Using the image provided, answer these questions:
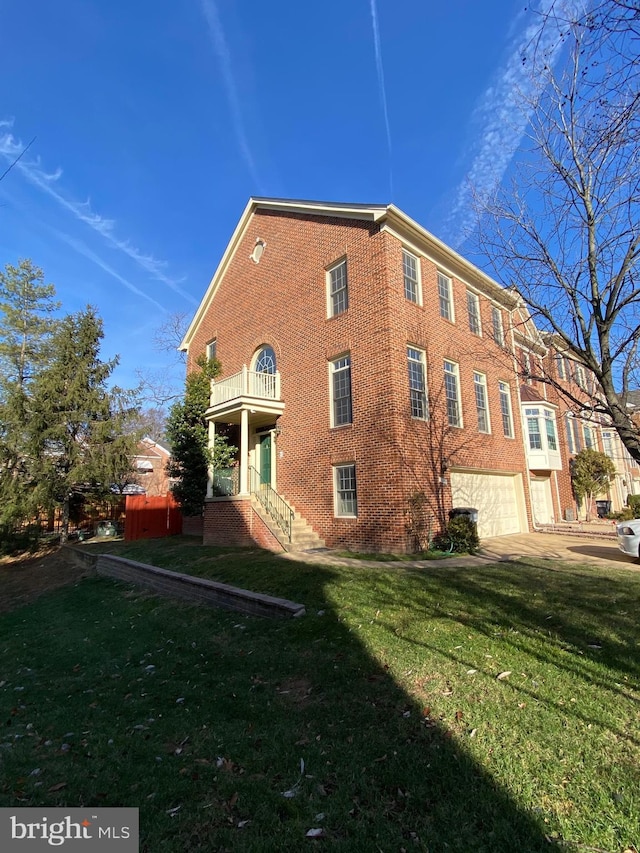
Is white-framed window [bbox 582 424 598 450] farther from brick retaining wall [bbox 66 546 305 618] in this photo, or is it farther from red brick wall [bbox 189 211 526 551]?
brick retaining wall [bbox 66 546 305 618]

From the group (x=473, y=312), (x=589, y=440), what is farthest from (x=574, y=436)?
(x=473, y=312)

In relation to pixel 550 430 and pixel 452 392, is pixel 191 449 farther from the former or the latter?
pixel 550 430

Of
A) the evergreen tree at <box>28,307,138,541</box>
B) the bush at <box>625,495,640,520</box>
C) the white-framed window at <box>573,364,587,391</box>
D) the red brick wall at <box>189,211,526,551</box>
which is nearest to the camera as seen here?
the white-framed window at <box>573,364,587,391</box>

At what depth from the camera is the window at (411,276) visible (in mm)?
12703

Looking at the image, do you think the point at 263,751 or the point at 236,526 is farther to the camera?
the point at 236,526

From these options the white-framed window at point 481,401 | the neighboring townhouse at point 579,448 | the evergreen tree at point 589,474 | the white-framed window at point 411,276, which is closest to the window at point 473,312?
the white-framed window at point 481,401

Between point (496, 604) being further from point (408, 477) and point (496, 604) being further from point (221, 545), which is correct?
point (221, 545)

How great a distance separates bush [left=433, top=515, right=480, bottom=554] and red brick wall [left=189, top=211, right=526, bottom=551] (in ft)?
2.42

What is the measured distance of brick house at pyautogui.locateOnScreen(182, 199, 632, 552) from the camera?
11.5 meters

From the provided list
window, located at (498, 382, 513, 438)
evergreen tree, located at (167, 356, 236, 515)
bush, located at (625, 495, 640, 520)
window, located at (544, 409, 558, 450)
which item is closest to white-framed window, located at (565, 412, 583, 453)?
window, located at (544, 409, 558, 450)

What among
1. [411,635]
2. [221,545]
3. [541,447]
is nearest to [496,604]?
[411,635]

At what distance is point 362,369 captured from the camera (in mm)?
12094

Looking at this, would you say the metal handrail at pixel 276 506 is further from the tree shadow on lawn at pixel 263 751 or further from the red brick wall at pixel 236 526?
the tree shadow on lawn at pixel 263 751

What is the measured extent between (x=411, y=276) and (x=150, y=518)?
1435 centimetres
